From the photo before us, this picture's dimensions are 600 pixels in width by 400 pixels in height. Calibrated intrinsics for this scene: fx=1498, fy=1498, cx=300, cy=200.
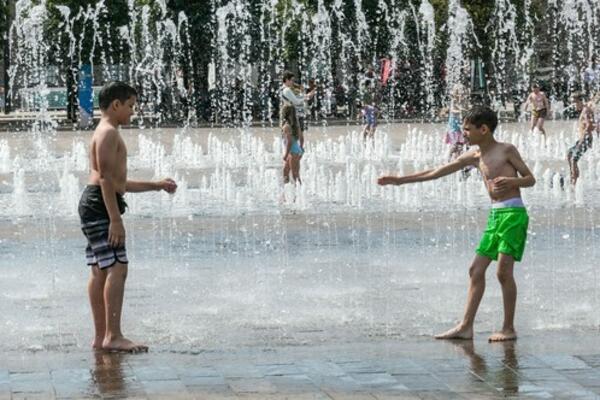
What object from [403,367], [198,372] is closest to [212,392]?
[198,372]

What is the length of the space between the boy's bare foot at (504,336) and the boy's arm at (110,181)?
2.06m

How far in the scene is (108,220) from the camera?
796 cm

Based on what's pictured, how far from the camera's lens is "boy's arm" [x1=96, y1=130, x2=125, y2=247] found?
784 cm

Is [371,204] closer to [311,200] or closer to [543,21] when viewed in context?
[311,200]

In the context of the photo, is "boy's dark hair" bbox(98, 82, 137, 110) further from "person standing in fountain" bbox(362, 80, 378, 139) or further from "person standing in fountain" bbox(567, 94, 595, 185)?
"person standing in fountain" bbox(362, 80, 378, 139)

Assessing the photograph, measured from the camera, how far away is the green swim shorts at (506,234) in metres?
8.20

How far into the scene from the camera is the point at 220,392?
6734mm

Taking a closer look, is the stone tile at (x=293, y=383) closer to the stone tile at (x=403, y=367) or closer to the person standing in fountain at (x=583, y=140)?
the stone tile at (x=403, y=367)

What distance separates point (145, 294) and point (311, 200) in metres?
7.48

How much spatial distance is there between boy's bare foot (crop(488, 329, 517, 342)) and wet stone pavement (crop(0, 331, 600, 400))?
0.19 feet

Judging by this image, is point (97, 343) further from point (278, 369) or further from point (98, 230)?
point (278, 369)

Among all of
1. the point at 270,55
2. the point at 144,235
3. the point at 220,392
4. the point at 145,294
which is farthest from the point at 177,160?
the point at 270,55

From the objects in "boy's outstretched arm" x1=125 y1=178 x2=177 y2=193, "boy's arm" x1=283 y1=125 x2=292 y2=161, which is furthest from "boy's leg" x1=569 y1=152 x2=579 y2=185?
"boy's outstretched arm" x1=125 y1=178 x2=177 y2=193

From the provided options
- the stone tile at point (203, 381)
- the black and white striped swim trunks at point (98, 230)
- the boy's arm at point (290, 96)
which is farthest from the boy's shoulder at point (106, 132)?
the boy's arm at point (290, 96)
